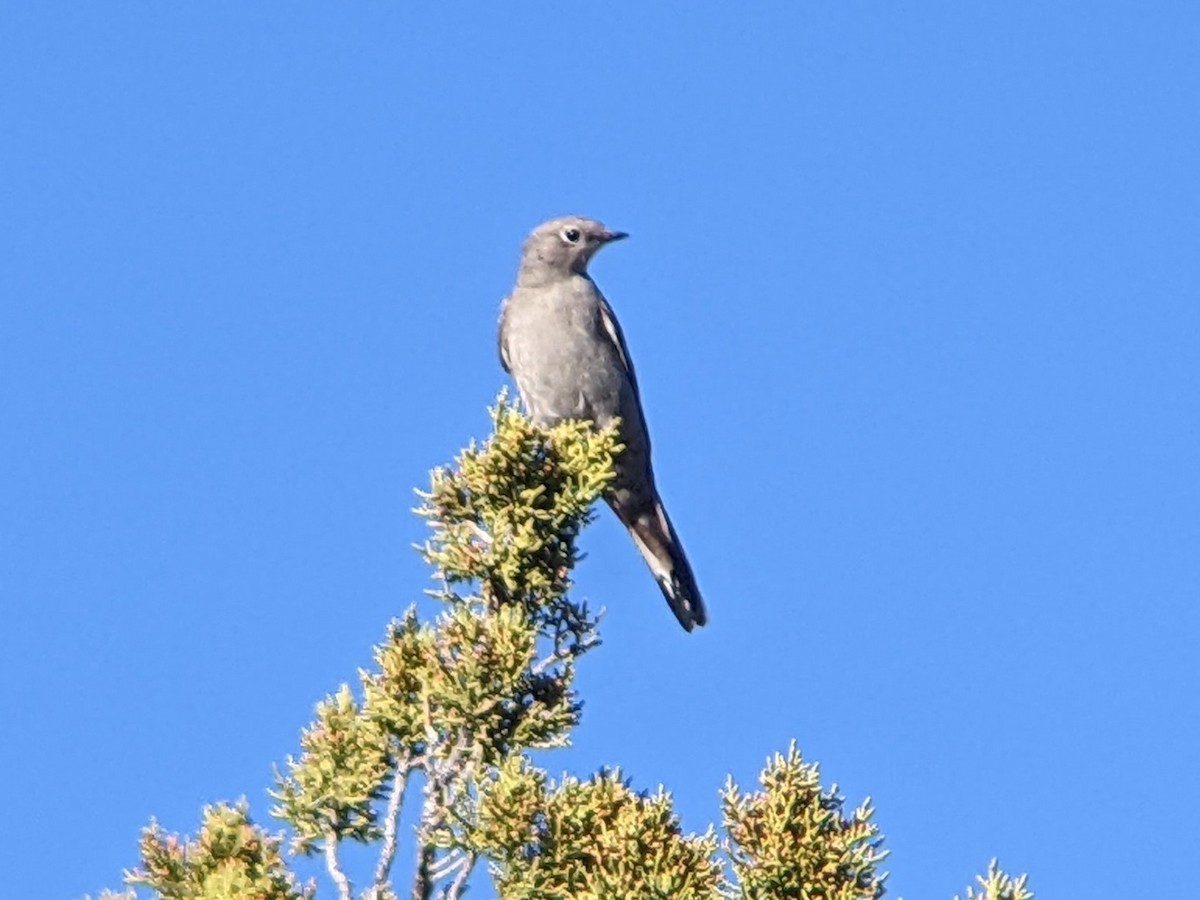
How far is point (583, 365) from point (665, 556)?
1320 mm

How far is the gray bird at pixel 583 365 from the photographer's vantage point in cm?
1074

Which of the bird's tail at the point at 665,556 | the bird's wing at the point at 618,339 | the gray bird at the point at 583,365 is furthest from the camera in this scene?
the bird's wing at the point at 618,339

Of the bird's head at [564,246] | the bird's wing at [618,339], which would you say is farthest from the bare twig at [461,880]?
the bird's head at [564,246]

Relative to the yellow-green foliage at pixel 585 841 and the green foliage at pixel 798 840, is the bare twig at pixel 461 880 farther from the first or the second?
the green foliage at pixel 798 840

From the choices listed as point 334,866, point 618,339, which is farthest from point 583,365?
point 334,866

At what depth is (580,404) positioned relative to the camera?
35.2ft

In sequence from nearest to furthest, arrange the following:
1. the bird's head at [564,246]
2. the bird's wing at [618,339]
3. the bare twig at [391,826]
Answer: the bare twig at [391,826], the bird's wing at [618,339], the bird's head at [564,246]

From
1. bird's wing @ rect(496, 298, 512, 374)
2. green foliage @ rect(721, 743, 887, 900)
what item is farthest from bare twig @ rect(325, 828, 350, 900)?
bird's wing @ rect(496, 298, 512, 374)

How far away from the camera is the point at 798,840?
4.52m

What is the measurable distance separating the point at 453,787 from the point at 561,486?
4.60 feet

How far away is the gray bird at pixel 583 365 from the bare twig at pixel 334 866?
18.1 feet

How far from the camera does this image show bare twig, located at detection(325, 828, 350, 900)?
4.61 meters

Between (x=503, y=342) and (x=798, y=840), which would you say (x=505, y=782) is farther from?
(x=503, y=342)

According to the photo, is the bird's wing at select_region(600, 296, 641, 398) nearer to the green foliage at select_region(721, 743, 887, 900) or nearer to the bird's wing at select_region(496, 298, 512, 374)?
the bird's wing at select_region(496, 298, 512, 374)
